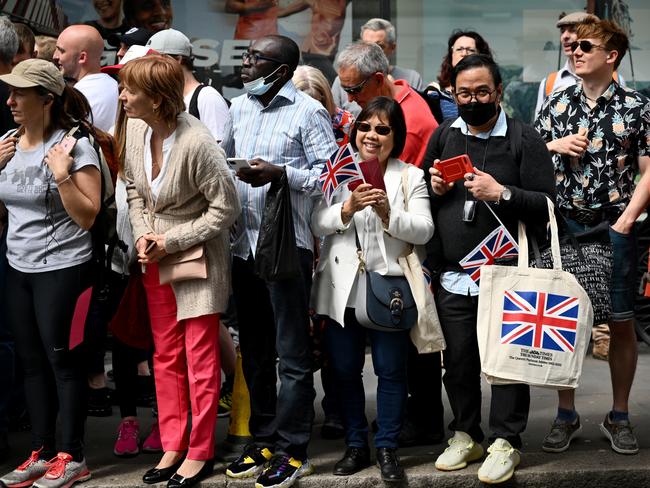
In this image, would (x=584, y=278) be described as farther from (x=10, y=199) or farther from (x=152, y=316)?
(x=10, y=199)

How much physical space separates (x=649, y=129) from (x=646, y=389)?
2.09 metres

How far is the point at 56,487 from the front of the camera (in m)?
5.45

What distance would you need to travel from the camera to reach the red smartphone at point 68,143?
5.44 m

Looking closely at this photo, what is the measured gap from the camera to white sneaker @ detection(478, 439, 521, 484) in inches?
213

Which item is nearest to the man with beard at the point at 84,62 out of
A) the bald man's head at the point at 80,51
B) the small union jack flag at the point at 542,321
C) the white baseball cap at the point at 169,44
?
the bald man's head at the point at 80,51

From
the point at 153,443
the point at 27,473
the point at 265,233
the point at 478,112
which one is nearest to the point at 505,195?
the point at 478,112

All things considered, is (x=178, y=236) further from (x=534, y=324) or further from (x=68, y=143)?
(x=534, y=324)

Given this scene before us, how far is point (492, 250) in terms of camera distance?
544 cm

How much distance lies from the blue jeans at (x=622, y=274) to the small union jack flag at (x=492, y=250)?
0.58 metres

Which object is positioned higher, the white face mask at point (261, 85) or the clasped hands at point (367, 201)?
the white face mask at point (261, 85)

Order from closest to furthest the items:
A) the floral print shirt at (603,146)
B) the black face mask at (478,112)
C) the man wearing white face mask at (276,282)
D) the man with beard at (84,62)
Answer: the black face mask at (478,112)
the man wearing white face mask at (276,282)
the floral print shirt at (603,146)
the man with beard at (84,62)

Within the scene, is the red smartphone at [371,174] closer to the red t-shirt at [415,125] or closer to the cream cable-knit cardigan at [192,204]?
the cream cable-knit cardigan at [192,204]

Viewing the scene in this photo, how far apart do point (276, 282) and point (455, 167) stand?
0.97m

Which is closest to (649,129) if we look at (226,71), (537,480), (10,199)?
(537,480)
